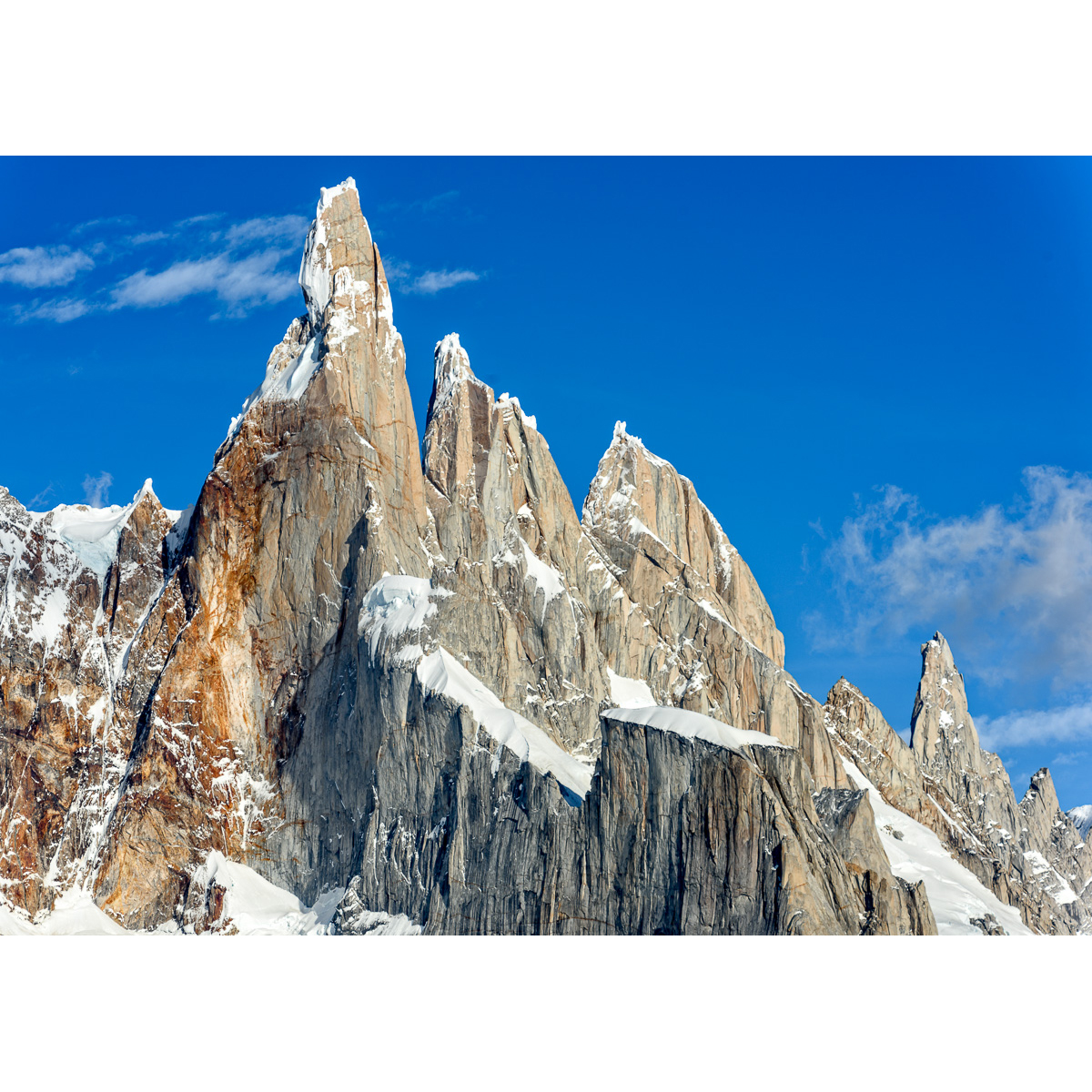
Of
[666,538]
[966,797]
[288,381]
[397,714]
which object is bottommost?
[397,714]

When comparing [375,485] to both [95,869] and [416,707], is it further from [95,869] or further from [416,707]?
[95,869]

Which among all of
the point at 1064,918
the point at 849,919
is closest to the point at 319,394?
the point at 849,919

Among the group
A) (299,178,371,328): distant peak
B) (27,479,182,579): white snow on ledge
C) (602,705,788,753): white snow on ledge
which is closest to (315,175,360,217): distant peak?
(299,178,371,328): distant peak

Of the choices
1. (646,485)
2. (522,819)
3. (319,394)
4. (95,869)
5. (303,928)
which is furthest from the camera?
(646,485)

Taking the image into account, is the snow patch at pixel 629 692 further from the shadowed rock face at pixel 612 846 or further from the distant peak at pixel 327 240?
the distant peak at pixel 327 240

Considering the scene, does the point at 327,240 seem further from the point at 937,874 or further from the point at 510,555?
the point at 937,874

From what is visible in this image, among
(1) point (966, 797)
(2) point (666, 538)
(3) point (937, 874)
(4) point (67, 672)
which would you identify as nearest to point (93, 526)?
(4) point (67, 672)
